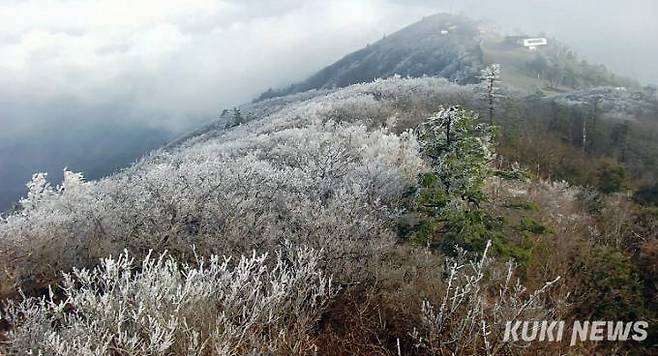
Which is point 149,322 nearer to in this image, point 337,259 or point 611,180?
point 337,259

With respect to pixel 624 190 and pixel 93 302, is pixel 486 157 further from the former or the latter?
pixel 624 190

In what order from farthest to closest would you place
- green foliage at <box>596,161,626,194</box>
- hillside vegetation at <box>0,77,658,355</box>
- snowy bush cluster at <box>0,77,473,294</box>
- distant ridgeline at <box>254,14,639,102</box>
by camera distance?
distant ridgeline at <box>254,14,639,102</box> < green foliage at <box>596,161,626,194</box> < snowy bush cluster at <box>0,77,473,294</box> < hillside vegetation at <box>0,77,658,355</box>

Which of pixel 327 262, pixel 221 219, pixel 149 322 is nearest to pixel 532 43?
pixel 221 219

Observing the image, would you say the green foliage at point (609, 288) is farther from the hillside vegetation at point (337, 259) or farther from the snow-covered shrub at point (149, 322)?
the snow-covered shrub at point (149, 322)

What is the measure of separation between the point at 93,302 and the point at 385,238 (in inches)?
347

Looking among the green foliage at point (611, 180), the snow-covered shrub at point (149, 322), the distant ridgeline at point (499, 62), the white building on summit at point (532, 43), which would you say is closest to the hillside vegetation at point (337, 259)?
the snow-covered shrub at point (149, 322)

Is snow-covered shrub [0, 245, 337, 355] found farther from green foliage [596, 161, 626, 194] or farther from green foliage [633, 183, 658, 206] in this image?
green foliage [596, 161, 626, 194]

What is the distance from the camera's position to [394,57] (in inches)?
7756

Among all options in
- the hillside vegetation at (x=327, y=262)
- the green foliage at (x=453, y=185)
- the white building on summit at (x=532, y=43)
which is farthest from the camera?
the white building on summit at (x=532, y=43)

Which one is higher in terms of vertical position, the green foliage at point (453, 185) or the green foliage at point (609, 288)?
the green foliage at point (453, 185)

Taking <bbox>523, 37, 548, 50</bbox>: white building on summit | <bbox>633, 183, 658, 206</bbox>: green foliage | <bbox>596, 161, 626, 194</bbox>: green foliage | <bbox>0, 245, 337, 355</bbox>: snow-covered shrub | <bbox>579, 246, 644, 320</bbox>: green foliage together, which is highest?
<bbox>0, 245, 337, 355</bbox>: snow-covered shrub

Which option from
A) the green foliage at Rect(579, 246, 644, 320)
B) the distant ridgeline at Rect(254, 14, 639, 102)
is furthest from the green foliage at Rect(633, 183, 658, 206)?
the distant ridgeline at Rect(254, 14, 639, 102)

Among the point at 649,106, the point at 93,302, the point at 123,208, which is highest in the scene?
the point at 93,302

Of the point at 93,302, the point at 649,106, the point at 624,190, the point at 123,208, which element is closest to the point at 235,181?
the point at 123,208
